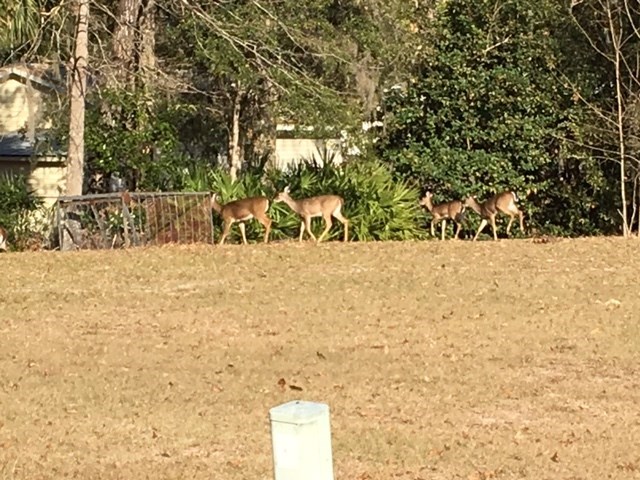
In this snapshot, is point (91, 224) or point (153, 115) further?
point (153, 115)

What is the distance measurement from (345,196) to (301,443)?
55.6 ft

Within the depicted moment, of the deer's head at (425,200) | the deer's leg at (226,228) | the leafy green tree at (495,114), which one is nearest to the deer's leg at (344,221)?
the deer's leg at (226,228)

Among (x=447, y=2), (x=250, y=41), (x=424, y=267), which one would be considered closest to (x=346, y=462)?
(x=424, y=267)

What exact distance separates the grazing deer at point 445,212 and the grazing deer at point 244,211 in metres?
3.67

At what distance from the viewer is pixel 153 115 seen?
21016 millimetres

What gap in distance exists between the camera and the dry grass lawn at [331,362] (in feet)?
22.0

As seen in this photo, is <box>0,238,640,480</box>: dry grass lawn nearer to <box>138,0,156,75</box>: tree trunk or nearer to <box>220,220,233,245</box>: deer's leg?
<box>220,220,233,245</box>: deer's leg

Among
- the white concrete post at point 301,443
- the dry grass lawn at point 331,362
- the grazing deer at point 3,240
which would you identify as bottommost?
the dry grass lawn at point 331,362

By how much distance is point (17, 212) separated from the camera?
66.4ft

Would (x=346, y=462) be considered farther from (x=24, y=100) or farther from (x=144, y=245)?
(x=24, y=100)

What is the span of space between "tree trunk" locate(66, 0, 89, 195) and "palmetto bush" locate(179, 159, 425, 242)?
6.63ft

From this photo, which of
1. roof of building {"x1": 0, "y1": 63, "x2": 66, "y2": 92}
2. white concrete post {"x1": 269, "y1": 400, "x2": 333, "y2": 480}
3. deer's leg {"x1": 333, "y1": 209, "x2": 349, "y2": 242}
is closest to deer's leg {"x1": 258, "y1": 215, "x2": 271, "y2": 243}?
deer's leg {"x1": 333, "y1": 209, "x2": 349, "y2": 242}

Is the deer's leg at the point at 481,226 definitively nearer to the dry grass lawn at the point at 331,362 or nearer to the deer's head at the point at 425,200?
the deer's head at the point at 425,200

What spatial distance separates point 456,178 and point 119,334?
42.0 feet
